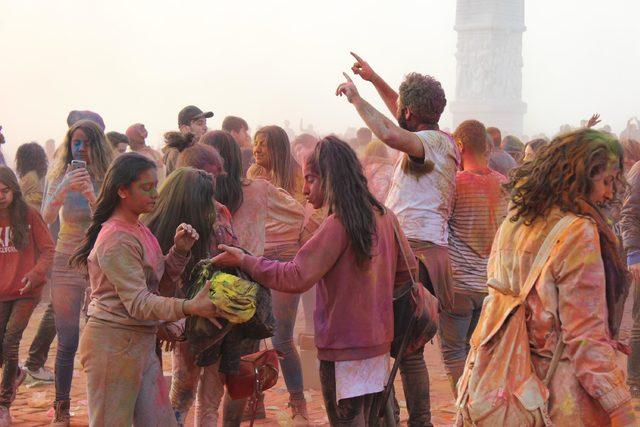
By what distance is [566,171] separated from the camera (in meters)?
3.86

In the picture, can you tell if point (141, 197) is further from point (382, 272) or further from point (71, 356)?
point (71, 356)

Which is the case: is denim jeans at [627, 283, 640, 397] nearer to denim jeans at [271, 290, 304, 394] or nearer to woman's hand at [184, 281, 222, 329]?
denim jeans at [271, 290, 304, 394]

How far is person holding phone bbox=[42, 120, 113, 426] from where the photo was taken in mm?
6543

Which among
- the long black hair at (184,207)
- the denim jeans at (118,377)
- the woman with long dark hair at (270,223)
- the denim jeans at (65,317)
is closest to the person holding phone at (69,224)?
the denim jeans at (65,317)

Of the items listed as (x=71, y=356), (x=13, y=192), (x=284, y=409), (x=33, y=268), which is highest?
(x=13, y=192)

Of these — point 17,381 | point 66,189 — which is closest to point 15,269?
point 17,381

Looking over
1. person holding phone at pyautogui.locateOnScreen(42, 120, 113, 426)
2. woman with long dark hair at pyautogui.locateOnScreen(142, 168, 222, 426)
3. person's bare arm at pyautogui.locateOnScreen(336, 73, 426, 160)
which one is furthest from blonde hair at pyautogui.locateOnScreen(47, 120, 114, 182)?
person's bare arm at pyautogui.locateOnScreen(336, 73, 426, 160)

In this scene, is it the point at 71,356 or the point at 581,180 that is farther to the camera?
the point at 71,356

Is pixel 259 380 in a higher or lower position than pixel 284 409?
higher

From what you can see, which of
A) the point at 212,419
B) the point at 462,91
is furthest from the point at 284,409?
the point at 462,91

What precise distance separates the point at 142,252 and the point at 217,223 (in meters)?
0.78

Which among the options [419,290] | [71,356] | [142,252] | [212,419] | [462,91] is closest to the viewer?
[142,252]

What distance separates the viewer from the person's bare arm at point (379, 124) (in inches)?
212

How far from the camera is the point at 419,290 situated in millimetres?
4996
